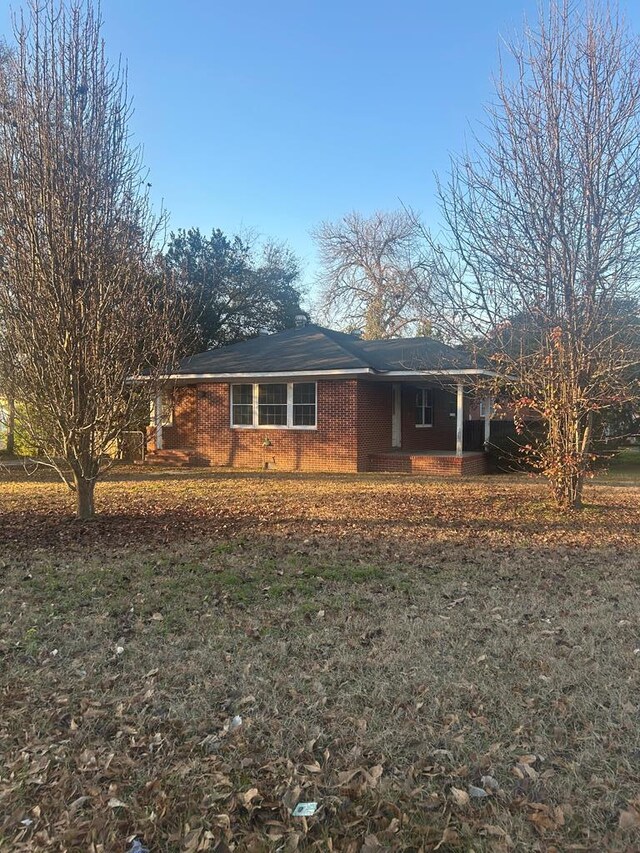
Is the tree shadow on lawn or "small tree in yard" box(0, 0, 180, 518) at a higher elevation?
"small tree in yard" box(0, 0, 180, 518)

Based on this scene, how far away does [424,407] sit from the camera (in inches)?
757

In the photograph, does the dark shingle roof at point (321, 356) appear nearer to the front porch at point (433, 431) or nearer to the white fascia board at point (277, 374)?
the white fascia board at point (277, 374)

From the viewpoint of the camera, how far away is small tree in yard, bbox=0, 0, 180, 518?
25.7ft

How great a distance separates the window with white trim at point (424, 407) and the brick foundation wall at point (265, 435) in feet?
12.1

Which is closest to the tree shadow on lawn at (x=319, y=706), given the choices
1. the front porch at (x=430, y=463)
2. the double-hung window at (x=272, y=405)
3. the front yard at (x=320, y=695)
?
the front yard at (x=320, y=695)

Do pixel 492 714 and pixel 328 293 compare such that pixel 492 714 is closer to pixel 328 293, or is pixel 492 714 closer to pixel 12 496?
pixel 12 496

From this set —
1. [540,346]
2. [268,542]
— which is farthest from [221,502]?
[540,346]

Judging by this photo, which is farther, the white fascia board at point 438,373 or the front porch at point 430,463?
the front porch at point 430,463

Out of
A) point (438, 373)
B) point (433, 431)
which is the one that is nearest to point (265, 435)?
point (433, 431)

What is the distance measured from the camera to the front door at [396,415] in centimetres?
1766

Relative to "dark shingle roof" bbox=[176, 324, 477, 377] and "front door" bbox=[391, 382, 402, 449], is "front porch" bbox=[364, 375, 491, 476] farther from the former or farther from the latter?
"dark shingle roof" bbox=[176, 324, 477, 377]

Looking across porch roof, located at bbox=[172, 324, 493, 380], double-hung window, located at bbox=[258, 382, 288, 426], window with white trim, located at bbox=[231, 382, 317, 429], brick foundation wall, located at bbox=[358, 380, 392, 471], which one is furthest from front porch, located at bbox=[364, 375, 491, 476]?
double-hung window, located at bbox=[258, 382, 288, 426]

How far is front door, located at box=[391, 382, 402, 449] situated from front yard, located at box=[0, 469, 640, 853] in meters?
10.3

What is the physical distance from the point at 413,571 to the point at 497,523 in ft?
10.1
